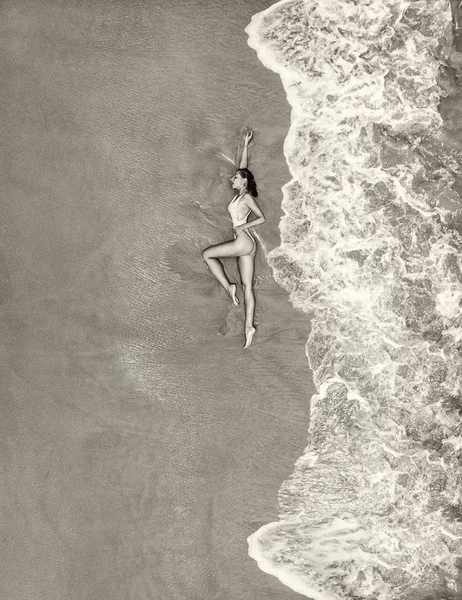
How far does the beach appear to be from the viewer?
5008 mm

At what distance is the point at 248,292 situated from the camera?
4988 mm

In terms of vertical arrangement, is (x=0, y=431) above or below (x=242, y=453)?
below

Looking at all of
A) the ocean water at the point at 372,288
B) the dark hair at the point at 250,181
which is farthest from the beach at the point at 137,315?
the ocean water at the point at 372,288

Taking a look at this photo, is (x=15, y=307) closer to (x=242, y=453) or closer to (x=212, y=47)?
(x=242, y=453)

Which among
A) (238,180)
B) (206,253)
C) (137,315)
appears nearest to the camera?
(238,180)

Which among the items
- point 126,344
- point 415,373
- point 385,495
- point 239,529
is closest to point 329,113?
point 415,373

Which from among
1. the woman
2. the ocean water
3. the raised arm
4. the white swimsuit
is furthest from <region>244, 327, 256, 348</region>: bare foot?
the raised arm

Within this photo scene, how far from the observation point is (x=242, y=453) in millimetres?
5062

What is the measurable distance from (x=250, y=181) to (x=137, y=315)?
5.12ft

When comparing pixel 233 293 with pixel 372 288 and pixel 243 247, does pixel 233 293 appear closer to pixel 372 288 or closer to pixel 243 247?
pixel 243 247

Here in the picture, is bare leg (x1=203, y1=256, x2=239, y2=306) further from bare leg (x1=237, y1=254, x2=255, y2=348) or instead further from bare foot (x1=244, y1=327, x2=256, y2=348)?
bare foot (x1=244, y1=327, x2=256, y2=348)

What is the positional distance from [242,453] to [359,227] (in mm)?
2262

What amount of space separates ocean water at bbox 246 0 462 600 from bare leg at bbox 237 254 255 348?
0.81 feet

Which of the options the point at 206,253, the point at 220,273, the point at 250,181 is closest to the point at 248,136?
the point at 250,181
